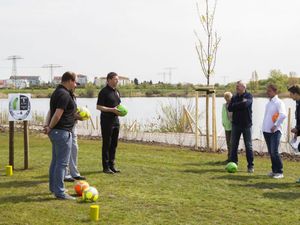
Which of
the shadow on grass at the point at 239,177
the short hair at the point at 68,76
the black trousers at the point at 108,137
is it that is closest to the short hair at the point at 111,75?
the black trousers at the point at 108,137

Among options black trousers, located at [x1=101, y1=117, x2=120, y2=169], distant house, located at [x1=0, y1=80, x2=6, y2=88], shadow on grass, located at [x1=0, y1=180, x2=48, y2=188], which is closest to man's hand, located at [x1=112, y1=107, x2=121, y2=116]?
black trousers, located at [x1=101, y1=117, x2=120, y2=169]

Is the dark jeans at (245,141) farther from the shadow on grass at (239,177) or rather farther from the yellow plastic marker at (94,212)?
the yellow plastic marker at (94,212)

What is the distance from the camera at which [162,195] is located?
796 centimetres

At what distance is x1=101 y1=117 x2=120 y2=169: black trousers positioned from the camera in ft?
31.6

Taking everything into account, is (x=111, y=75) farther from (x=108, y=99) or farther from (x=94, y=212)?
(x=94, y=212)

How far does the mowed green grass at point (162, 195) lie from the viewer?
656cm

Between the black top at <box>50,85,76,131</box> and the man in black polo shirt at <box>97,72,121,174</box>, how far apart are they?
2.01 metres

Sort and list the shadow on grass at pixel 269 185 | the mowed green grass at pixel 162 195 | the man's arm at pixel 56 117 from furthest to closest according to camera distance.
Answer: the shadow on grass at pixel 269 185, the man's arm at pixel 56 117, the mowed green grass at pixel 162 195

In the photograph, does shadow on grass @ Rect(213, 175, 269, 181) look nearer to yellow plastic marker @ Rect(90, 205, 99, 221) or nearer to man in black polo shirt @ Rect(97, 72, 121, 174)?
man in black polo shirt @ Rect(97, 72, 121, 174)

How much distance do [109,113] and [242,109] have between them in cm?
300

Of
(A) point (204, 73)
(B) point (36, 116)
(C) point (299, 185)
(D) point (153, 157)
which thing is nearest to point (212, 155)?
(D) point (153, 157)

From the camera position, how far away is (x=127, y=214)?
22.0ft

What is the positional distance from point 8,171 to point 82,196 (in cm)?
300

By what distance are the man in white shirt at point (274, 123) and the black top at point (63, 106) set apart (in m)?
4.27
